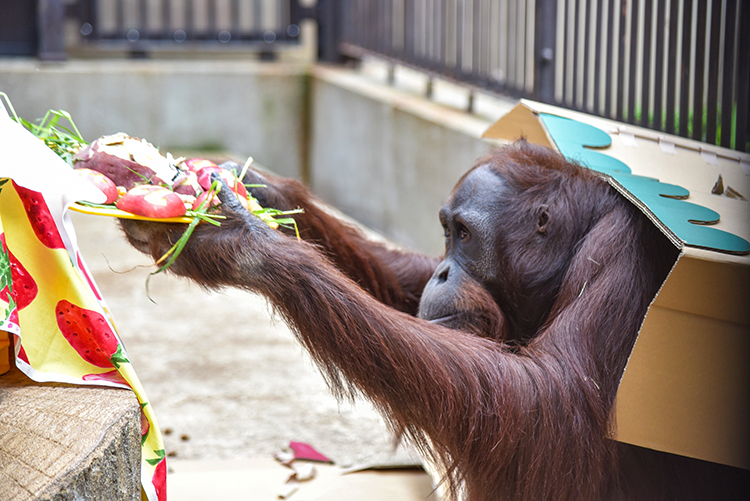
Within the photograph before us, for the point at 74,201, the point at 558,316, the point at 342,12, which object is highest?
the point at 342,12

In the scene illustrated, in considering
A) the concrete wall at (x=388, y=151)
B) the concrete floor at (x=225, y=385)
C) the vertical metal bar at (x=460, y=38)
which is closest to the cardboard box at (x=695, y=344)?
the concrete floor at (x=225, y=385)

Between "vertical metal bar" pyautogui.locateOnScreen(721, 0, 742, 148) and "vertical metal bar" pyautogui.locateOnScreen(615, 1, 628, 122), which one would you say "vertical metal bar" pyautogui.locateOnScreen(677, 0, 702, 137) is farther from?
"vertical metal bar" pyautogui.locateOnScreen(615, 1, 628, 122)

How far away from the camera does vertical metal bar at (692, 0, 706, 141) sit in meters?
2.46

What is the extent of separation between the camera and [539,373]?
128 centimetres

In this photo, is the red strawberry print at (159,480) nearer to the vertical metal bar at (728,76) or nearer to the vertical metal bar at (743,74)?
the vertical metal bar at (743,74)

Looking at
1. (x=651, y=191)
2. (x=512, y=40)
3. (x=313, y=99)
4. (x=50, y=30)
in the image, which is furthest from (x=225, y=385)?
(x=50, y=30)

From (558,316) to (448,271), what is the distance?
27cm

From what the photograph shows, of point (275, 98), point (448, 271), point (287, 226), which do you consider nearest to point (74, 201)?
point (287, 226)

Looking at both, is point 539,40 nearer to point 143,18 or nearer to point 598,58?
point 598,58

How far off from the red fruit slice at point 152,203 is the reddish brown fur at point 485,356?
0.16 ft

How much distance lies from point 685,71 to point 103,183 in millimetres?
1991

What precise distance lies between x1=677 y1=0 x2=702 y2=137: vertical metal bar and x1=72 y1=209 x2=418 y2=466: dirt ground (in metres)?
1.35

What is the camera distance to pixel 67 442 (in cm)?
108

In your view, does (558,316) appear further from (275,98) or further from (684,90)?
(275,98)
